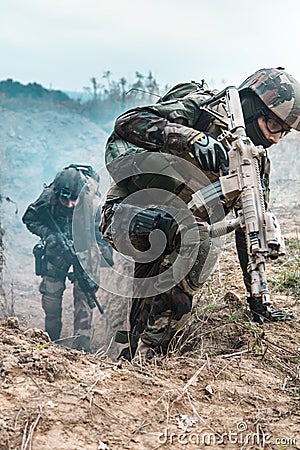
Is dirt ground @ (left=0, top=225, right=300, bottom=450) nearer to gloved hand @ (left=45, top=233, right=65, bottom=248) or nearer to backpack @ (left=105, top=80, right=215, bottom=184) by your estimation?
backpack @ (left=105, top=80, right=215, bottom=184)

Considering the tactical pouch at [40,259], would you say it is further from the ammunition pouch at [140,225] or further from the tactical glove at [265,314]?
the tactical glove at [265,314]

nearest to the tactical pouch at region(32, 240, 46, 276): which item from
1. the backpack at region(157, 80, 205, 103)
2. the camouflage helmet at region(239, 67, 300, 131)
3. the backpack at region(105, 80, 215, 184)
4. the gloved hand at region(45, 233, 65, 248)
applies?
the gloved hand at region(45, 233, 65, 248)

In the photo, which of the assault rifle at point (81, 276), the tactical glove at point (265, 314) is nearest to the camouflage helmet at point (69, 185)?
the assault rifle at point (81, 276)

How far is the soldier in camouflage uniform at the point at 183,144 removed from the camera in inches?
107

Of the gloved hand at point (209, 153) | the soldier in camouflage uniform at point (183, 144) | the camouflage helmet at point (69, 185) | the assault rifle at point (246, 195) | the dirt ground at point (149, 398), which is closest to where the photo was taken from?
the dirt ground at point (149, 398)

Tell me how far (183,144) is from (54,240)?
3010mm

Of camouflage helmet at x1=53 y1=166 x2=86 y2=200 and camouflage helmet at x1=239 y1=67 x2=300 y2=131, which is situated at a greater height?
camouflage helmet at x1=239 y1=67 x2=300 y2=131

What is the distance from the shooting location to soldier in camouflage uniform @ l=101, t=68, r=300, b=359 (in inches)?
107

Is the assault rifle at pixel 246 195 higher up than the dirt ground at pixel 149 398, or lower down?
higher up

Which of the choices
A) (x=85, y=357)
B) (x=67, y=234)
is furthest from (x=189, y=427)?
(x=67, y=234)

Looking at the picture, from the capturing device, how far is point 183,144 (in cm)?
268

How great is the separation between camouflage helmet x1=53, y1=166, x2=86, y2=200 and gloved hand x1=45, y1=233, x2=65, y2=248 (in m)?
0.43

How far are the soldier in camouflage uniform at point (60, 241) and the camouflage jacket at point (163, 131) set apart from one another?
2.18 meters

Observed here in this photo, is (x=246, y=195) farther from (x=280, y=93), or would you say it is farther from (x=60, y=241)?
(x=60, y=241)
